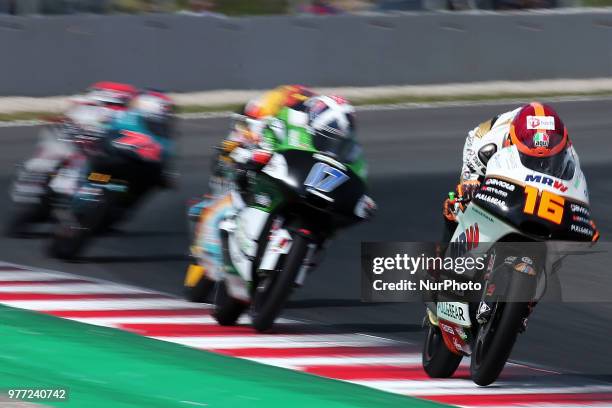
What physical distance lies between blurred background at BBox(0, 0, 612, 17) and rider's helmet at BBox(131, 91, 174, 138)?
9397 mm

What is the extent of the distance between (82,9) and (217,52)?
2222 millimetres

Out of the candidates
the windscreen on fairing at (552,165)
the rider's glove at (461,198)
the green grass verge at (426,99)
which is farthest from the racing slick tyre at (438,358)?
the green grass verge at (426,99)

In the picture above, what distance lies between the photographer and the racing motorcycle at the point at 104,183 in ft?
33.5

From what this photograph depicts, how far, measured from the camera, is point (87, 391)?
562 cm

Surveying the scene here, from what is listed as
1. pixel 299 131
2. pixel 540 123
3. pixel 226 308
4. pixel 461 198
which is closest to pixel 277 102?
pixel 299 131

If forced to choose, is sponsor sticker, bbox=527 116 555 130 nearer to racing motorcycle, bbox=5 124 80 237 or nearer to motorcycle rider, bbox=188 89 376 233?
motorcycle rider, bbox=188 89 376 233

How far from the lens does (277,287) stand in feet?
25.1

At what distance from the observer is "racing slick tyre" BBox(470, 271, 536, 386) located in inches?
237

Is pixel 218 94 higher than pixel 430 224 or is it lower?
lower

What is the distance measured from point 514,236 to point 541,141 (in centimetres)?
46

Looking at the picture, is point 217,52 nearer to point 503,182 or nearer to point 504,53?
point 504,53

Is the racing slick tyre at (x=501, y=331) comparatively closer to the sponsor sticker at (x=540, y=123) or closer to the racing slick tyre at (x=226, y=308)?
the sponsor sticker at (x=540, y=123)

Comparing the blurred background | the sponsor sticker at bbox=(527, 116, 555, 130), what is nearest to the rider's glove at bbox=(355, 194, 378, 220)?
the sponsor sticker at bbox=(527, 116, 555, 130)

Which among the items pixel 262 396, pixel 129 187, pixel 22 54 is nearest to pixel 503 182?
pixel 262 396
